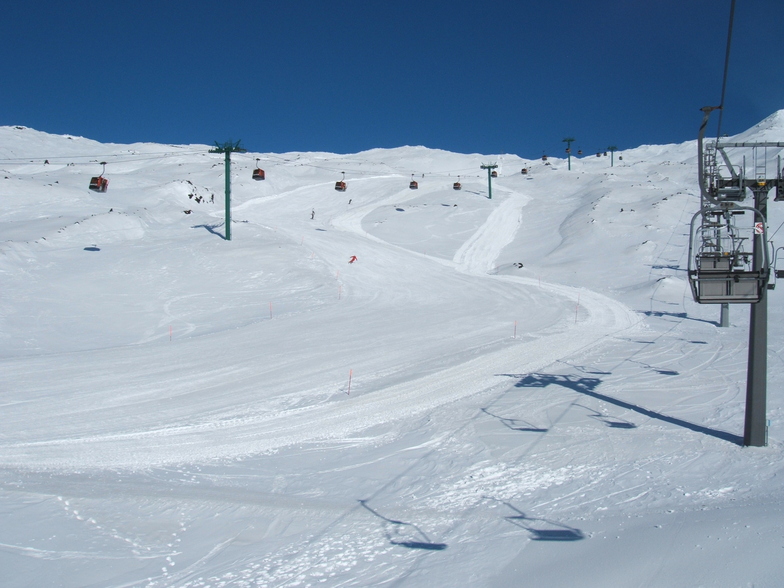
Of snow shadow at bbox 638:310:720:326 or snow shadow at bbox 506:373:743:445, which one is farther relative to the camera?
snow shadow at bbox 638:310:720:326

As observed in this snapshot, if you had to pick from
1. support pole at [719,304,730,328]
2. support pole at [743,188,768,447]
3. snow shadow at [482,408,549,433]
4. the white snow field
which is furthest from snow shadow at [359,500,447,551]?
support pole at [719,304,730,328]

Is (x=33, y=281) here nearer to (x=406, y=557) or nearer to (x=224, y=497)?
(x=224, y=497)

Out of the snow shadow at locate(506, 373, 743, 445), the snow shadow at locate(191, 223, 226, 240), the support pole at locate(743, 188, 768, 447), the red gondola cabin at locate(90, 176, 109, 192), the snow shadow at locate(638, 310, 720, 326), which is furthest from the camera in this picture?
the snow shadow at locate(191, 223, 226, 240)

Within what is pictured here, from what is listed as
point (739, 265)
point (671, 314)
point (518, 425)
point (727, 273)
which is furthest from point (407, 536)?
point (671, 314)

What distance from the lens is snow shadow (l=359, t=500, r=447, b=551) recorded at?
674 centimetres

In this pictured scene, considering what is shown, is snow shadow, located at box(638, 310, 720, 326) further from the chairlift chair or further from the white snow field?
the chairlift chair

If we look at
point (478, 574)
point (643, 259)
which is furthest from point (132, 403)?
point (643, 259)

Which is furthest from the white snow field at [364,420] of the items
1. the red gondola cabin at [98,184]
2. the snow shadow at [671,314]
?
the red gondola cabin at [98,184]

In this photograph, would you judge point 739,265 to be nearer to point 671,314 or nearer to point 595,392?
point 595,392

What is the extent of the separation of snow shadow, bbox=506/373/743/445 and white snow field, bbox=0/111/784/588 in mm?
116

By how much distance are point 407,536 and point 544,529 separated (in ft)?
5.54

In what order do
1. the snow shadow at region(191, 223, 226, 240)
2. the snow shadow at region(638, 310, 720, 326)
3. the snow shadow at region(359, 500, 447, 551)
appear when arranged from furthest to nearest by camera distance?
the snow shadow at region(191, 223, 226, 240) → the snow shadow at region(638, 310, 720, 326) → the snow shadow at region(359, 500, 447, 551)

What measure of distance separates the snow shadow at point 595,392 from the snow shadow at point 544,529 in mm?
4536

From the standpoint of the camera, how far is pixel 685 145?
11981 cm
